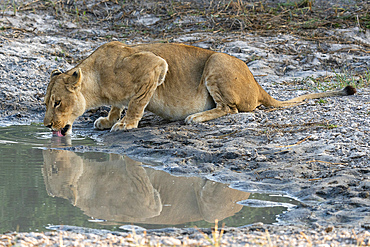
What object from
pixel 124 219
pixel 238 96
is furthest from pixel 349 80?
pixel 124 219

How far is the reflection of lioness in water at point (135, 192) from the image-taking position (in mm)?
3531

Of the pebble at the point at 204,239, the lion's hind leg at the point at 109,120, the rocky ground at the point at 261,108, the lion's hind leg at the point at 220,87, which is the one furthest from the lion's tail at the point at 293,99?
the pebble at the point at 204,239

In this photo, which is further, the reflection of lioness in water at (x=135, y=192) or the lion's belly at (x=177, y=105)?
the lion's belly at (x=177, y=105)

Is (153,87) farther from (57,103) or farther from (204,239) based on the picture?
(204,239)

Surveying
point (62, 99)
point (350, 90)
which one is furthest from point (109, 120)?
point (350, 90)

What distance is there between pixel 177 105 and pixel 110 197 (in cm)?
297

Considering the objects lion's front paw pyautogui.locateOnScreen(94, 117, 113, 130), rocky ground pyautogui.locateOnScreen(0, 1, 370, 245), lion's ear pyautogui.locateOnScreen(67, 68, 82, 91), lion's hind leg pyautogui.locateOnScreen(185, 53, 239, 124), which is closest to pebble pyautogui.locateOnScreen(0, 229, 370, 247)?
rocky ground pyautogui.locateOnScreen(0, 1, 370, 245)

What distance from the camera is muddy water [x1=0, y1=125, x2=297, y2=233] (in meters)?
3.39

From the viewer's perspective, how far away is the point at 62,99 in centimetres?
602

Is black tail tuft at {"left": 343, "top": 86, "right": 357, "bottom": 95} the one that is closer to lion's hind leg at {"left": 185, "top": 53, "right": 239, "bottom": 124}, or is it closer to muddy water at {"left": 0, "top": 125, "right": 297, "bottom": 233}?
lion's hind leg at {"left": 185, "top": 53, "right": 239, "bottom": 124}

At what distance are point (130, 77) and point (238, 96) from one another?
4.82 ft

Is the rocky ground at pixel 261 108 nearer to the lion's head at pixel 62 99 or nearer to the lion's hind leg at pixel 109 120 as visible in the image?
the lion's hind leg at pixel 109 120

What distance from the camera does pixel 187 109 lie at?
6723 millimetres

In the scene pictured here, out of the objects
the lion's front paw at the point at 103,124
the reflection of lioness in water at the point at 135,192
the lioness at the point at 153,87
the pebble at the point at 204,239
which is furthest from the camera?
the lion's front paw at the point at 103,124
